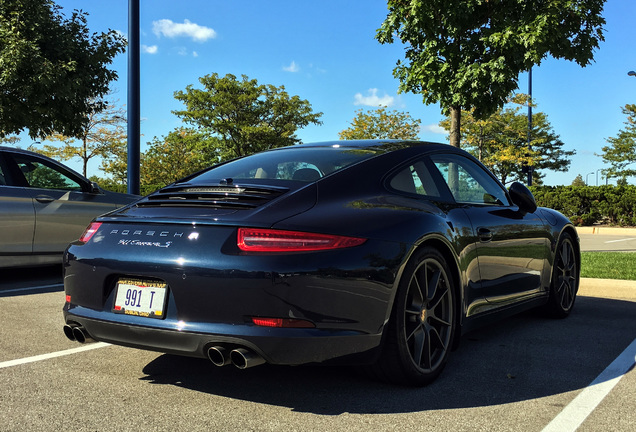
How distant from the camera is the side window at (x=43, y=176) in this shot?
723 cm

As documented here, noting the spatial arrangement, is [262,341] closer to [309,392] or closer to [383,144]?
[309,392]

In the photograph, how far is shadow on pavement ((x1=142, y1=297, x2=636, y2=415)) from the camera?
3.17 metres

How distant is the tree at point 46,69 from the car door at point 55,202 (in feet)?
20.2

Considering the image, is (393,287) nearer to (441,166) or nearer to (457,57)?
(441,166)

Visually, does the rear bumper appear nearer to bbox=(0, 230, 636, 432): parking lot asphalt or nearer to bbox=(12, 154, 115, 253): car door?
bbox=(0, 230, 636, 432): parking lot asphalt

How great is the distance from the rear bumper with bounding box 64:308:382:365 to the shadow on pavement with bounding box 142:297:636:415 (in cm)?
31

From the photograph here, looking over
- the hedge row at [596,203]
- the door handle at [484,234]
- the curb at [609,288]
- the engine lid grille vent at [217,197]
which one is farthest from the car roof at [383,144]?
the hedge row at [596,203]

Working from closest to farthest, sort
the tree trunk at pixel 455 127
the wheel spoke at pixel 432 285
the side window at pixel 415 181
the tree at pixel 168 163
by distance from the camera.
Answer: the wheel spoke at pixel 432 285, the side window at pixel 415 181, the tree trunk at pixel 455 127, the tree at pixel 168 163

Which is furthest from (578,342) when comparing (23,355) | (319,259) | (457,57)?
(457,57)

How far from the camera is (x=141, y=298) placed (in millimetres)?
3025

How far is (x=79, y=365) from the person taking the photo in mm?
3758

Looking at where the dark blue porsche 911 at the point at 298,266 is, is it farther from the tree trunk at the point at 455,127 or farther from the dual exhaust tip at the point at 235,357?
the tree trunk at the point at 455,127

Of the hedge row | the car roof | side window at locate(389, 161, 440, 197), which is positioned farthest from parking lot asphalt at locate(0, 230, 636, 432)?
the hedge row

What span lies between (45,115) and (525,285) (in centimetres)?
1251
